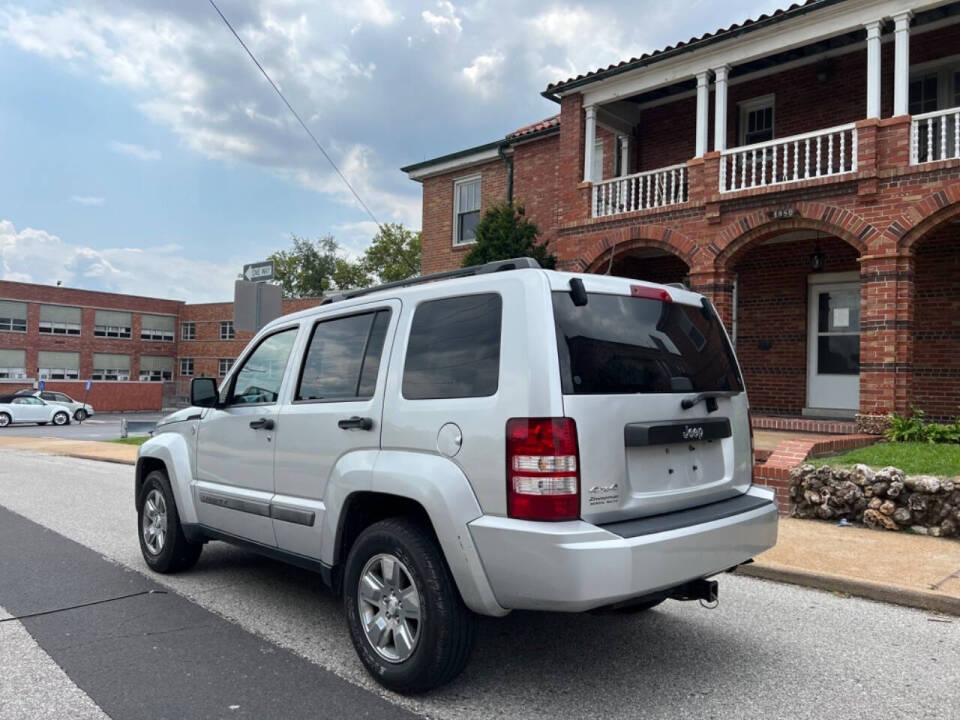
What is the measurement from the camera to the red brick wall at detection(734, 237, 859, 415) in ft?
44.5

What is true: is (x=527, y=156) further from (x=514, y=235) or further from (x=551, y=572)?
(x=551, y=572)

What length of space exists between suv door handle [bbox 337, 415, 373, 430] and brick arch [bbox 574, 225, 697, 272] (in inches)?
366

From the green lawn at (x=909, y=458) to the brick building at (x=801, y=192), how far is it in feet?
5.15

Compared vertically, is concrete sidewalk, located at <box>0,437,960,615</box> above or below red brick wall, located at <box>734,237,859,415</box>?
below

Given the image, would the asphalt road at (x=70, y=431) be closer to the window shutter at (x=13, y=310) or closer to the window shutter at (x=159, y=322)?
the window shutter at (x=13, y=310)

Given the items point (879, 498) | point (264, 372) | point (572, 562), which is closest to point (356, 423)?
Result: point (264, 372)

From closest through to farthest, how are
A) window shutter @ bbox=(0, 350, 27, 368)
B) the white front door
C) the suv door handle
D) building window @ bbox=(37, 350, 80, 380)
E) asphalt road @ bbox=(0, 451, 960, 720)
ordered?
asphalt road @ bbox=(0, 451, 960, 720)
the suv door handle
the white front door
window shutter @ bbox=(0, 350, 27, 368)
building window @ bbox=(37, 350, 80, 380)

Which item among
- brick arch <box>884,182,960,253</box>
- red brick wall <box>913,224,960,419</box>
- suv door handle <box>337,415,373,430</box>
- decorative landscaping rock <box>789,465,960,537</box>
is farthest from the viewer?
red brick wall <box>913,224,960,419</box>

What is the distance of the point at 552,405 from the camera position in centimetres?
313

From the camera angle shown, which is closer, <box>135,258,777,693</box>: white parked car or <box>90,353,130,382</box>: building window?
<box>135,258,777,693</box>: white parked car

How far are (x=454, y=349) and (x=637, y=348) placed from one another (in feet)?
2.94

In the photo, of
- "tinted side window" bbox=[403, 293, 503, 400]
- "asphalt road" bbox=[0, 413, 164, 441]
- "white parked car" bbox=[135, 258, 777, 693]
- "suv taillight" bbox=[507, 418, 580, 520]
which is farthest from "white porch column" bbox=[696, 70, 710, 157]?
"asphalt road" bbox=[0, 413, 164, 441]

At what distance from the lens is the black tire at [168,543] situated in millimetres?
5496

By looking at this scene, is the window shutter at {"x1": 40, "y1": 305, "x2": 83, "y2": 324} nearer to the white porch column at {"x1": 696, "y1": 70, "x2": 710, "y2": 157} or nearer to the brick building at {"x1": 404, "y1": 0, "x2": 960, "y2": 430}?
the brick building at {"x1": 404, "y1": 0, "x2": 960, "y2": 430}
